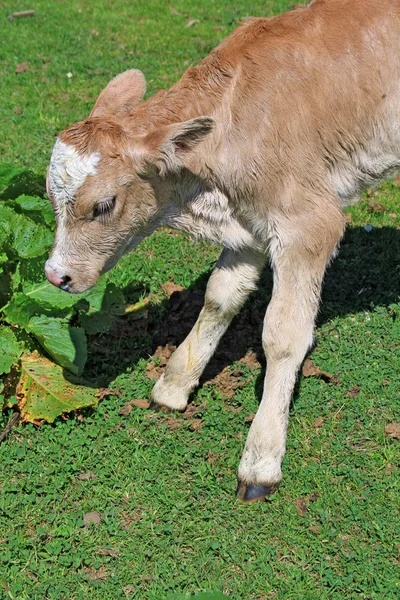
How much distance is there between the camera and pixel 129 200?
192 inches

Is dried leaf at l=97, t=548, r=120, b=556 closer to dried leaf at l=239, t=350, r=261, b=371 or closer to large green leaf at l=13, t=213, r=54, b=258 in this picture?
dried leaf at l=239, t=350, r=261, b=371

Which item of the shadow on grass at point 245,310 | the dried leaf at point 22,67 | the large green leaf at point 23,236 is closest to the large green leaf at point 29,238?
the large green leaf at point 23,236

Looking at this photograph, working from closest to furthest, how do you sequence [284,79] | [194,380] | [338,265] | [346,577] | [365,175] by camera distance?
[346,577]
[284,79]
[365,175]
[194,380]
[338,265]

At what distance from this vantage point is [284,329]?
16.8 feet

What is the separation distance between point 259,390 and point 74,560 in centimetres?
185

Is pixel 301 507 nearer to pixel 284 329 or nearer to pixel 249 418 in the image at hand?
pixel 249 418

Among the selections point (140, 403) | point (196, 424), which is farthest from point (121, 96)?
point (196, 424)

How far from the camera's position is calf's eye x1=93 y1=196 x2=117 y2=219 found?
475cm

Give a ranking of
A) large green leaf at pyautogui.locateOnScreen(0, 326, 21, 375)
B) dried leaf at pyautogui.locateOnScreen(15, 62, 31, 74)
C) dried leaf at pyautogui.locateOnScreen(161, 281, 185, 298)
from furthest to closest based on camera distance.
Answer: dried leaf at pyautogui.locateOnScreen(15, 62, 31, 74)
dried leaf at pyautogui.locateOnScreen(161, 281, 185, 298)
large green leaf at pyautogui.locateOnScreen(0, 326, 21, 375)

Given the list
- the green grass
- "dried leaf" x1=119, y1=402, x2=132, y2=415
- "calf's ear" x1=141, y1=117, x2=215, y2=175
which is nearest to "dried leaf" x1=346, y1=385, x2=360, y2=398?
the green grass

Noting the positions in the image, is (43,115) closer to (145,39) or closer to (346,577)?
(145,39)

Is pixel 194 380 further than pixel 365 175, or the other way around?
pixel 194 380

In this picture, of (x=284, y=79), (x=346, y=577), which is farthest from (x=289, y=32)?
(x=346, y=577)

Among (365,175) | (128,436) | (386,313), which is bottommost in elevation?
(386,313)
